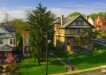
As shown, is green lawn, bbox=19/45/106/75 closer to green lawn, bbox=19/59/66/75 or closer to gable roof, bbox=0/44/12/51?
green lawn, bbox=19/59/66/75

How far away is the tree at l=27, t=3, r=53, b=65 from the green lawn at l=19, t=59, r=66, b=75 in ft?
8.97

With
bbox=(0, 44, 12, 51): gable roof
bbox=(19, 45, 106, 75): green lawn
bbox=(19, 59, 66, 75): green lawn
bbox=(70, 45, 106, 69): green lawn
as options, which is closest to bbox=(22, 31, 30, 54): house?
bbox=(0, 44, 12, 51): gable roof

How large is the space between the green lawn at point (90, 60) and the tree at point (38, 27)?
25.9 feet

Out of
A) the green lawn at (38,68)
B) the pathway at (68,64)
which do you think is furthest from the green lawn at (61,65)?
the pathway at (68,64)

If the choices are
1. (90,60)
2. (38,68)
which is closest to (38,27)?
(38,68)

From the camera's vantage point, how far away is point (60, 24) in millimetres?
84188

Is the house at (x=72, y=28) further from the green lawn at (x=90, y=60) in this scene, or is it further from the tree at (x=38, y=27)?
the tree at (x=38, y=27)

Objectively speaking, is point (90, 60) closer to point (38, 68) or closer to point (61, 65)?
point (61, 65)

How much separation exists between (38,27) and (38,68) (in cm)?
984

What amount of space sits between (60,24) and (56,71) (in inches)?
1074

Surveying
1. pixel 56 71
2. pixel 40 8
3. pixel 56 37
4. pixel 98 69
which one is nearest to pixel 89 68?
pixel 98 69

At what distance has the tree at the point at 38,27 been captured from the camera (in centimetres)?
6531

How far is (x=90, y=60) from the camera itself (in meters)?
65.1

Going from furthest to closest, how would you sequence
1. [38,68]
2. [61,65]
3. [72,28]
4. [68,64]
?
[72,28] < [68,64] < [61,65] < [38,68]
